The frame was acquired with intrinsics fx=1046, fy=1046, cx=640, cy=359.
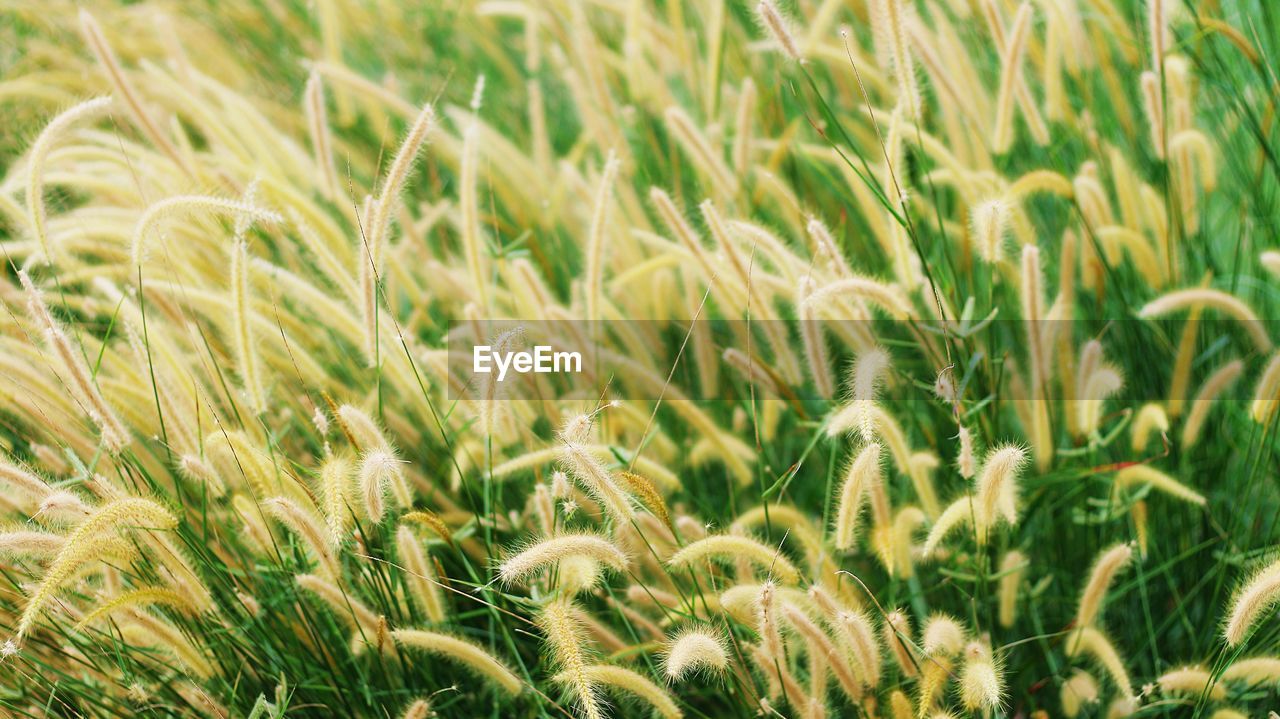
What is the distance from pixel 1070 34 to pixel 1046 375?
94 centimetres

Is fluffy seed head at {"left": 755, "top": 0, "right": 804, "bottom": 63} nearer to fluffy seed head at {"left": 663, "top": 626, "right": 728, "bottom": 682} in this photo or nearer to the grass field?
the grass field

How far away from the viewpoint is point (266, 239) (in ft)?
8.09

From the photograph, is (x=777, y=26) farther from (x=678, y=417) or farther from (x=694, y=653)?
(x=694, y=653)

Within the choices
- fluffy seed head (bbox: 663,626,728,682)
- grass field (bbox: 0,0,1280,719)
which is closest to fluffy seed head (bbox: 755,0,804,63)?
grass field (bbox: 0,0,1280,719)

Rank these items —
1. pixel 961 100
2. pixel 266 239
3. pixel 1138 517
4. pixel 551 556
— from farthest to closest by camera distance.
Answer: pixel 266 239 < pixel 961 100 < pixel 1138 517 < pixel 551 556

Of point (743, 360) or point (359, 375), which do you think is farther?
point (359, 375)

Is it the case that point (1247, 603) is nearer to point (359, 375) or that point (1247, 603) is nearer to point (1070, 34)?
point (1070, 34)

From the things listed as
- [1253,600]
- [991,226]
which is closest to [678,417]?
[991,226]

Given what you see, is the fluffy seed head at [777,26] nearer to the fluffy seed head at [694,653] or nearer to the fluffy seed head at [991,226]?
the fluffy seed head at [991,226]

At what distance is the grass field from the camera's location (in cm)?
152

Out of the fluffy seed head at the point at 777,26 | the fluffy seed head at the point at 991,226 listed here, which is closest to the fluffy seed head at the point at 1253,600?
the fluffy seed head at the point at 991,226

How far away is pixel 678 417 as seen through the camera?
2076mm

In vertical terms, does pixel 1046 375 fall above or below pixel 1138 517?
above

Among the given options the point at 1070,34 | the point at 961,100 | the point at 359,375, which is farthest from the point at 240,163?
the point at 1070,34
